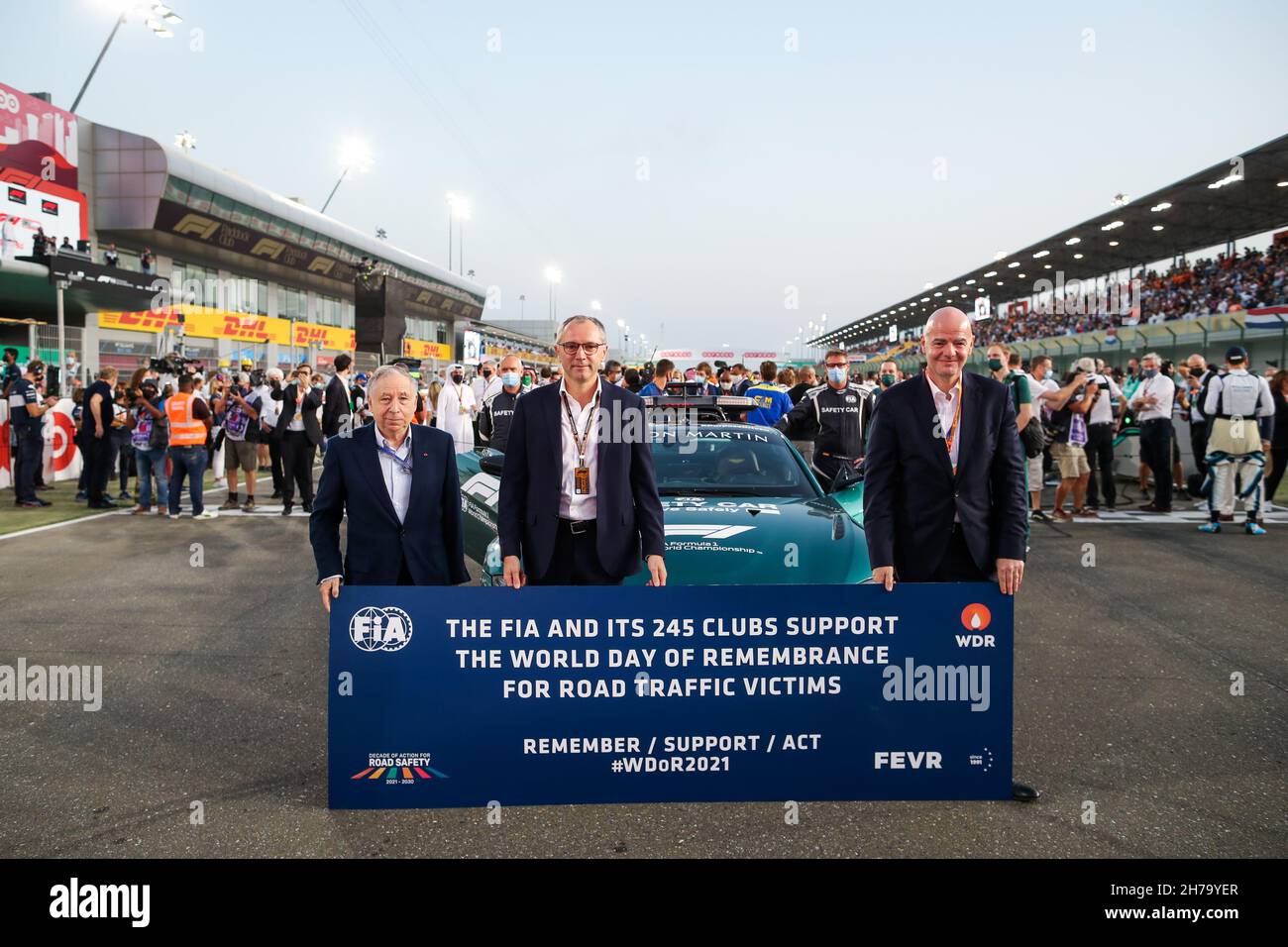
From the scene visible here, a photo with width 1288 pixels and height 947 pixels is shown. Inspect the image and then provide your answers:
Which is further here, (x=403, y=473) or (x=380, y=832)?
(x=403, y=473)

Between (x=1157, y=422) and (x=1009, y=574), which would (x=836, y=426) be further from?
(x=1157, y=422)

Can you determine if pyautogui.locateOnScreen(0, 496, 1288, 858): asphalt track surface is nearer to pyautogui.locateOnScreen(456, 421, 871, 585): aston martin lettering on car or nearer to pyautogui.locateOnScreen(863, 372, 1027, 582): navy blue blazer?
pyautogui.locateOnScreen(863, 372, 1027, 582): navy blue blazer

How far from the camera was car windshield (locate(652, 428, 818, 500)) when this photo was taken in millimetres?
5777

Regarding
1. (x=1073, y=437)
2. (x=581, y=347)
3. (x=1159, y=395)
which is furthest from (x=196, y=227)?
(x=581, y=347)

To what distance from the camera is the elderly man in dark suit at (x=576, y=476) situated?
381 cm

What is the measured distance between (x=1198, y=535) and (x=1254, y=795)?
771 centimetres

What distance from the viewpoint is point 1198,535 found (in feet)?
34.1

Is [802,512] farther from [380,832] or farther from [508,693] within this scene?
[380,832]

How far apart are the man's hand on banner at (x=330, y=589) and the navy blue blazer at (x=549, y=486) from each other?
672mm

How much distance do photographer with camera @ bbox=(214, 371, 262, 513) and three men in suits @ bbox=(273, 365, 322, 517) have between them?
0.57 meters

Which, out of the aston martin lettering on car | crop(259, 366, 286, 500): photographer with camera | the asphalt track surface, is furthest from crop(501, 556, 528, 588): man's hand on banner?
crop(259, 366, 286, 500): photographer with camera

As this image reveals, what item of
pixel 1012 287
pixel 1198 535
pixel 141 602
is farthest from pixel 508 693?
pixel 1012 287

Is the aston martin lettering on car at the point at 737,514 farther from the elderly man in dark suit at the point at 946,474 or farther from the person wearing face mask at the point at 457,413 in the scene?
the person wearing face mask at the point at 457,413

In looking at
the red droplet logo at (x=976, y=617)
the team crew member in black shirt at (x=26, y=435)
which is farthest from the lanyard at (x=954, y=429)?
the team crew member in black shirt at (x=26, y=435)
